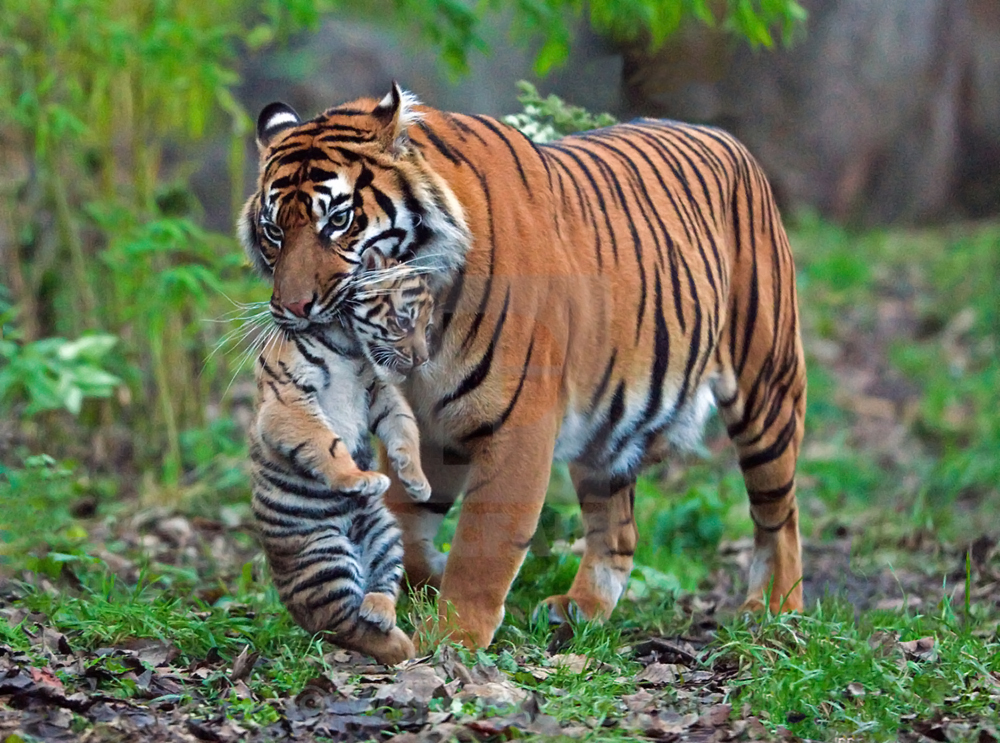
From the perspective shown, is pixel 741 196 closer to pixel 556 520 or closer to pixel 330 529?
pixel 556 520

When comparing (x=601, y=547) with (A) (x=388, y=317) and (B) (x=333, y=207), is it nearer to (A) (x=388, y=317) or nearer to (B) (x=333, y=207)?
(A) (x=388, y=317)

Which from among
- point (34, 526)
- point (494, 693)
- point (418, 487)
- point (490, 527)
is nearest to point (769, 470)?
point (490, 527)

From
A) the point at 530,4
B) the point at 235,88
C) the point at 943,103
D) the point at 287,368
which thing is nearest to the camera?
the point at 287,368

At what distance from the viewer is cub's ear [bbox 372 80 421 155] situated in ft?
10.7

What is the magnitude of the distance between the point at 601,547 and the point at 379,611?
126 cm

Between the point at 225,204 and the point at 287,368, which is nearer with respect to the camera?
the point at 287,368

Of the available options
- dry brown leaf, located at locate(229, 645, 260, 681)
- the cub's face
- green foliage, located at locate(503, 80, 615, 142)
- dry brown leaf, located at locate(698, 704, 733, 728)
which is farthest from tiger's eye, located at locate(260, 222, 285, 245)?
dry brown leaf, located at locate(698, 704, 733, 728)

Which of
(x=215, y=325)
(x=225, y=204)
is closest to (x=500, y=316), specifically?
(x=215, y=325)

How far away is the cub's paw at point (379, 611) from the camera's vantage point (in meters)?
3.14

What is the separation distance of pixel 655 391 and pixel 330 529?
1.29 metres

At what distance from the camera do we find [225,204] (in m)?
8.71

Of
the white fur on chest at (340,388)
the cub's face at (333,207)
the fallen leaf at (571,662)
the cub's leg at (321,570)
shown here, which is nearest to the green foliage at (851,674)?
the fallen leaf at (571,662)

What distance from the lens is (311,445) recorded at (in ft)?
10.2

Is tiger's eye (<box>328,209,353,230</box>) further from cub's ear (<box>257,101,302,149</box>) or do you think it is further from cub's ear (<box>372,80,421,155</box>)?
cub's ear (<box>257,101,302,149</box>)
